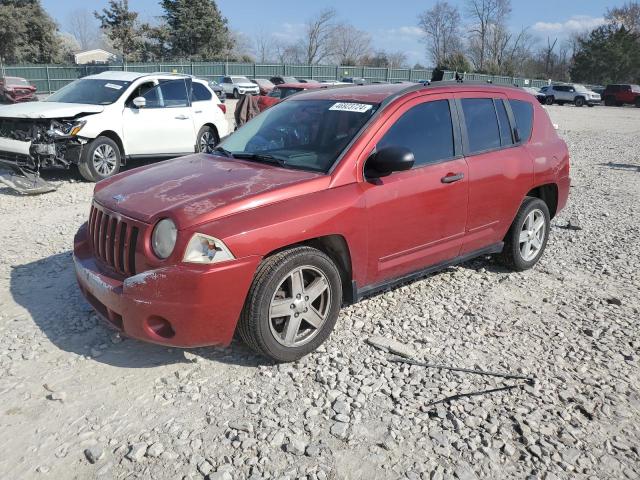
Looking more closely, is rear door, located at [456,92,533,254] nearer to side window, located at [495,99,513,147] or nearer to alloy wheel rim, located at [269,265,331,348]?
side window, located at [495,99,513,147]

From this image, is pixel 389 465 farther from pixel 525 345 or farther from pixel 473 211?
pixel 473 211

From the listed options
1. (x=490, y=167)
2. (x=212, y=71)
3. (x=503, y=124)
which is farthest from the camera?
(x=212, y=71)

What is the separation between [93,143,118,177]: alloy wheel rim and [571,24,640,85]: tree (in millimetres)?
75851

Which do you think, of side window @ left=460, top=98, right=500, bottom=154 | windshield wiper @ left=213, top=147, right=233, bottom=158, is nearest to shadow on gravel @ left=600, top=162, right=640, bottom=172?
side window @ left=460, top=98, right=500, bottom=154

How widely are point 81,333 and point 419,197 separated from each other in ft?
8.53

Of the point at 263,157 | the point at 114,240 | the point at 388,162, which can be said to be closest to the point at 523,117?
the point at 388,162

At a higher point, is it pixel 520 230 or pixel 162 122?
pixel 162 122

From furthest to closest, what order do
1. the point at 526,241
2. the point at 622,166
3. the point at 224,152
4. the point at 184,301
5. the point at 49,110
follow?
the point at 622,166
the point at 49,110
the point at 526,241
the point at 224,152
the point at 184,301

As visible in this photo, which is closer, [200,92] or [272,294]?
[272,294]

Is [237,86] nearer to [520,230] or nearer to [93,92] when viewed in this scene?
[93,92]

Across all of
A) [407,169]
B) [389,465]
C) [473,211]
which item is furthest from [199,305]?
[473,211]

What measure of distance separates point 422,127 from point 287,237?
1575mm

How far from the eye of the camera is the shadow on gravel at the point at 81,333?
3.69 meters

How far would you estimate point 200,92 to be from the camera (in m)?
11.0
